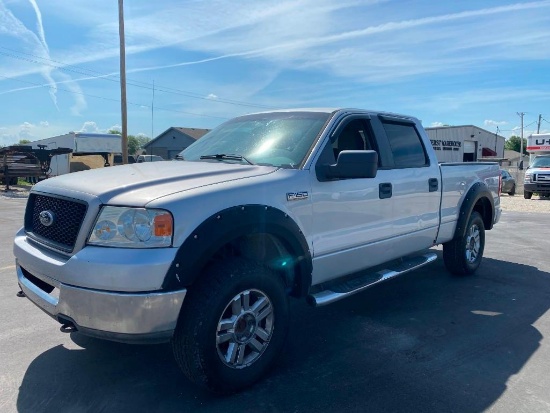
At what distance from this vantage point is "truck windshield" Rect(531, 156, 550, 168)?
22.4 m

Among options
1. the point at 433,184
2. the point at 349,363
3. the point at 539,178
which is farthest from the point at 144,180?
the point at 539,178

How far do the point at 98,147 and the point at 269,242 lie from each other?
31.1 meters

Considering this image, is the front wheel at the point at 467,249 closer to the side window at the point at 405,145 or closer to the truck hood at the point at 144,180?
the side window at the point at 405,145

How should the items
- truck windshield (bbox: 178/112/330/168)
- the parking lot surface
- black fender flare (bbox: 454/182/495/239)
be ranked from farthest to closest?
black fender flare (bbox: 454/182/495/239)
truck windshield (bbox: 178/112/330/168)
the parking lot surface

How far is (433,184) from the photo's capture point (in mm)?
5199

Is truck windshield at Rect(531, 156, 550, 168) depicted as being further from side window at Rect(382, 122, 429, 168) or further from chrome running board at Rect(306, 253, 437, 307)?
chrome running board at Rect(306, 253, 437, 307)

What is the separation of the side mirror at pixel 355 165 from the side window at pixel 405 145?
122 cm

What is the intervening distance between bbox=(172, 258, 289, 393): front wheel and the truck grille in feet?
2.80

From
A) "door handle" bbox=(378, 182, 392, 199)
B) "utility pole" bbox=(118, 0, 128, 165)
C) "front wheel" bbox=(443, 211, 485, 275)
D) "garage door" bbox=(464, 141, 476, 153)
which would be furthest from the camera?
"garage door" bbox=(464, 141, 476, 153)

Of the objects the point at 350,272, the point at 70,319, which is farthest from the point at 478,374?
the point at 70,319

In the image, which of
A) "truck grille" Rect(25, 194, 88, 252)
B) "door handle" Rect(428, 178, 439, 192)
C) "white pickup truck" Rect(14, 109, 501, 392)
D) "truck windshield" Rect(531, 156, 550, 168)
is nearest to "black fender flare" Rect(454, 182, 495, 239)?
"door handle" Rect(428, 178, 439, 192)

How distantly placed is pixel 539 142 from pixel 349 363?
26.5 m

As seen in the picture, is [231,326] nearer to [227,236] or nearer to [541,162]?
[227,236]

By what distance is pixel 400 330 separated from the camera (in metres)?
4.29
